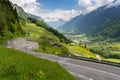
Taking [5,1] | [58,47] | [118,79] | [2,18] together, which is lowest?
[118,79]

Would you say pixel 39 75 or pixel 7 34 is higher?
pixel 7 34

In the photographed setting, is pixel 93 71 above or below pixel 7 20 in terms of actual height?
below

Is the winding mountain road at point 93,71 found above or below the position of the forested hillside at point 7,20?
below

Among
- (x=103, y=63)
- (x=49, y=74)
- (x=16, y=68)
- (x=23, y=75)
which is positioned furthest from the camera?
(x=103, y=63)

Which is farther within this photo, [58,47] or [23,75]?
[58,47]

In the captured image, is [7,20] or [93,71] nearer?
[93,71]

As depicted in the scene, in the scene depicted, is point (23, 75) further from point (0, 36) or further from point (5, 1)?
point (5, 1)

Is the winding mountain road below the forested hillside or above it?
below

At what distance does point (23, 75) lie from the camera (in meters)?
11.6

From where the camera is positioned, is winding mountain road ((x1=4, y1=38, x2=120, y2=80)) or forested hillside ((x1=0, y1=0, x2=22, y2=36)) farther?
forested hillside ((x1=0, y1=0, x2=22, y2=36))

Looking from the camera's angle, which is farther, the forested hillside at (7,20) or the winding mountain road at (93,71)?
the forested hillside at (7,20)

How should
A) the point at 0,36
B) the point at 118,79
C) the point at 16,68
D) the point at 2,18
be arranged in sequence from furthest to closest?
the point at 2,18, the point at 0,36, the point at 118,79, the point at 16,68

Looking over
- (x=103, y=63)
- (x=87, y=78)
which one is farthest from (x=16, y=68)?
(x=103, y=63)

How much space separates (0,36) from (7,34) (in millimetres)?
5988
